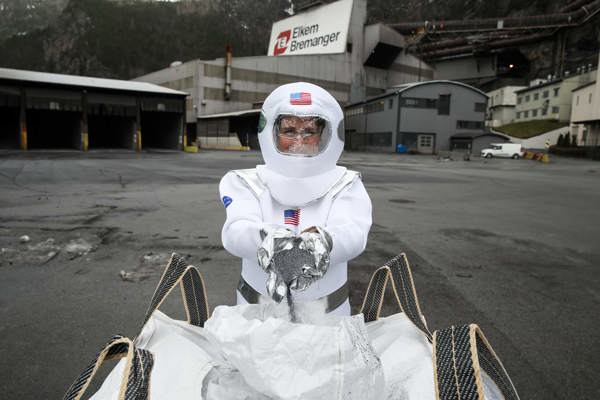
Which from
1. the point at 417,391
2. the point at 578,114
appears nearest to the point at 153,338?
the point at 417,391

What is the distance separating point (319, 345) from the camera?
1.23 metres

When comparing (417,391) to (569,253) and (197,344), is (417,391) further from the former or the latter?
(569,253)

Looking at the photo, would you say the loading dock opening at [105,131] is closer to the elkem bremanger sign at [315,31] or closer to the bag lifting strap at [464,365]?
the elkem bremanger sign at [315,31]

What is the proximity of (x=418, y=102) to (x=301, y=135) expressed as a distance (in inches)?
1469

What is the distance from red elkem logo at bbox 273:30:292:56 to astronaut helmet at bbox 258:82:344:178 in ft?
162

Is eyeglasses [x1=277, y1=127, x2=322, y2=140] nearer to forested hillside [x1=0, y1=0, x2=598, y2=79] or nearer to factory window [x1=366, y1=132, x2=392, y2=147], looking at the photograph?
factory window [x1=366, y1=132, x2=392, y2=147]

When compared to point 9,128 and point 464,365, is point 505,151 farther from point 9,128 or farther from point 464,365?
point 9,128

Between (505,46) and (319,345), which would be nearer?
(319,345)

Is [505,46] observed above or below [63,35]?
below

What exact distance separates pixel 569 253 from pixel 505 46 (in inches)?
2196

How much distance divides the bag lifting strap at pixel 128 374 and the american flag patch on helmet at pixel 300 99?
125 centimetres

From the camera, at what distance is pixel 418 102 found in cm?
3625

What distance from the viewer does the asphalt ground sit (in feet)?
7.99

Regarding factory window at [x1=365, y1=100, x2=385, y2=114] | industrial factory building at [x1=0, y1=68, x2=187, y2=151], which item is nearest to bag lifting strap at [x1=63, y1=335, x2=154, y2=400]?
industrial factory building at [x1=0, y1=68, x2=187, y2=151]
